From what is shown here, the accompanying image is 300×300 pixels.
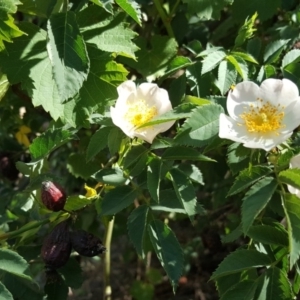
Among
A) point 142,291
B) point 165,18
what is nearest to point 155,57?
point 165,18

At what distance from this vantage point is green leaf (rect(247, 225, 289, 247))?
115 cm

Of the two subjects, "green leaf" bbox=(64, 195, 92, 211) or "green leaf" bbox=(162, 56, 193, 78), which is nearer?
"green leaf" bbox=(64, 195, 92, 211)

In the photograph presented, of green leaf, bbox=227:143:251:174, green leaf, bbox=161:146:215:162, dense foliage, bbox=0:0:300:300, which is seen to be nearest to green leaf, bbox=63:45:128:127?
dense foliage, bbox=0:0:300:300

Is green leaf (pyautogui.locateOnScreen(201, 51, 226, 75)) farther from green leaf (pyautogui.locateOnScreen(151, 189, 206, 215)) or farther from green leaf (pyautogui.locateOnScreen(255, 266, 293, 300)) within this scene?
green leaf (pyautogui.locateOnScreen(255, 266, 293, 300))

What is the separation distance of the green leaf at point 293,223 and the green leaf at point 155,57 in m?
0.65

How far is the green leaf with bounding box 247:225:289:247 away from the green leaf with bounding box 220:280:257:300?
0.09 meters

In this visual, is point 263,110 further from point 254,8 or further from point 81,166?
point 81,166

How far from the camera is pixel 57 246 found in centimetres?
132

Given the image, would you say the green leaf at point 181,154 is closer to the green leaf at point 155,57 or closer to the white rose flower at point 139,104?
the white rose flower at point 139,104

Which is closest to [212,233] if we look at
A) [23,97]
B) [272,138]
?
[23,97]

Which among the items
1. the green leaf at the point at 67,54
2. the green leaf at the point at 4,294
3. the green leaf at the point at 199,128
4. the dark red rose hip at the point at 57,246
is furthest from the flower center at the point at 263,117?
the green leaf at the point at 4,294

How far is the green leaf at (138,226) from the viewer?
4.11 feet

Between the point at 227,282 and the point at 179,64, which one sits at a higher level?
the point at 179,64

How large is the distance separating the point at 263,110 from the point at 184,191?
A: 234 millimetres
